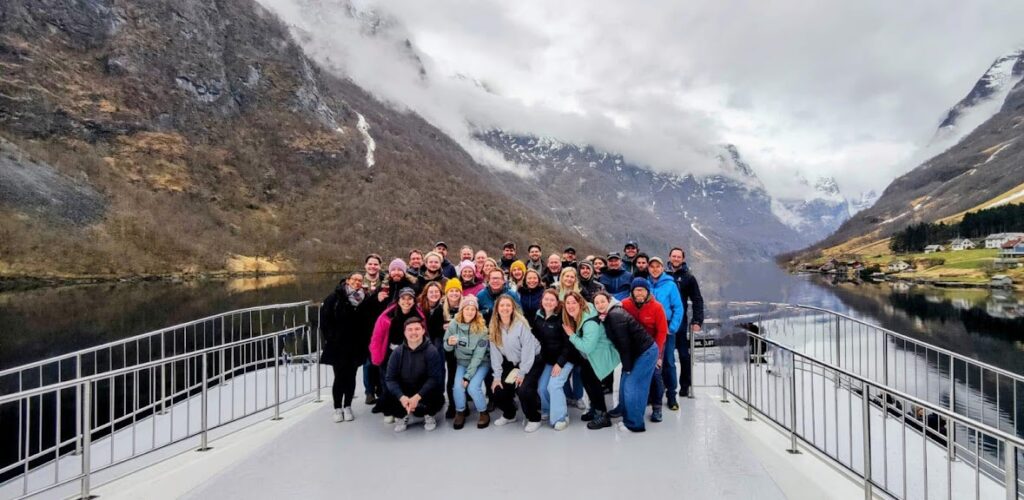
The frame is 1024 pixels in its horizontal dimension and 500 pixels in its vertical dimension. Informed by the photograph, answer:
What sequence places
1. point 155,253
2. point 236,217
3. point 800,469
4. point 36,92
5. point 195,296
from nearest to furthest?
point 800,469, point 195,296, point 155,253, point 36,92, point 236,217

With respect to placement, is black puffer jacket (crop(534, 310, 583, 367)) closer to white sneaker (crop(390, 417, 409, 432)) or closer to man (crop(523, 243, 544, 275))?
white sneaker (crop(390, 417, 409, 432))

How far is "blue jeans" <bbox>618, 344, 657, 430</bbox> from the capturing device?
5.24 m

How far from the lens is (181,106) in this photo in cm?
9244

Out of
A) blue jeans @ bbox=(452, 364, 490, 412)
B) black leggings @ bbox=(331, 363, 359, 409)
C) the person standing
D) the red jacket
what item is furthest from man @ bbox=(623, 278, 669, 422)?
black leggings @ bbox=(331, 363, 359, 409)

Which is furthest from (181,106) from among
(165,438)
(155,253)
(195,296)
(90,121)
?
(165,438)

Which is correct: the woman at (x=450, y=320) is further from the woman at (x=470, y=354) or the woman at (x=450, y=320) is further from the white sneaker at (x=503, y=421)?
the white sneaker at (x=503, y=421)

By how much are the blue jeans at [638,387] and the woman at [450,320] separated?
6.04 feet

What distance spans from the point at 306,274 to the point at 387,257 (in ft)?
60.7

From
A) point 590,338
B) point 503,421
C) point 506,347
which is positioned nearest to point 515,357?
point 506,347

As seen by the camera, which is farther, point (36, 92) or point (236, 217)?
point (236, 217)

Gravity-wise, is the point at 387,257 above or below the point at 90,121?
below

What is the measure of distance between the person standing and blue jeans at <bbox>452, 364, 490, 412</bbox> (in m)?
2.03

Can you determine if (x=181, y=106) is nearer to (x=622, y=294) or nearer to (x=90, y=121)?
(x=90, y=121)

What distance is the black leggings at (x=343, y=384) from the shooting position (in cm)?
592
